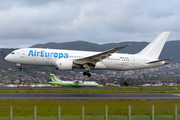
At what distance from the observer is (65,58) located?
42.6 metres

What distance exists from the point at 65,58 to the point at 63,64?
1.97 m

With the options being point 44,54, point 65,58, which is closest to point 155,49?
point 65,58

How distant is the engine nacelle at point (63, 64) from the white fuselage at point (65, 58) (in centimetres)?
127

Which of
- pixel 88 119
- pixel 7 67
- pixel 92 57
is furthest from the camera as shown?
pixel 7 67

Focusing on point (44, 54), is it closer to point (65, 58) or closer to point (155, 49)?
point (65, 58)

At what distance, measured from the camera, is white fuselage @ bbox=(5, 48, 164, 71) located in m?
42.2

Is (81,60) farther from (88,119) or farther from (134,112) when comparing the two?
(88,119)

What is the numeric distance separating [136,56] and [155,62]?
363 cm

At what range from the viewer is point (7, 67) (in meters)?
162

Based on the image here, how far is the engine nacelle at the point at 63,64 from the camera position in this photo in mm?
40750

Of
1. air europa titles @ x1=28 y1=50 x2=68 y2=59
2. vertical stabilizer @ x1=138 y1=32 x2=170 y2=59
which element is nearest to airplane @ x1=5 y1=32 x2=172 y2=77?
air europa titles @ x1=28 y1=50 x2=68 y2=59

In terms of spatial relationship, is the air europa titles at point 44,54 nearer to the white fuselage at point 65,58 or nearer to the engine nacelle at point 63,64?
the white fuselage at point 65,58

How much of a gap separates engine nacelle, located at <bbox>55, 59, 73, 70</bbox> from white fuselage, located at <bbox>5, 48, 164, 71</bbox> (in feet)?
4.17

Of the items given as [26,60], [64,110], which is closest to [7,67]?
[26,60]
